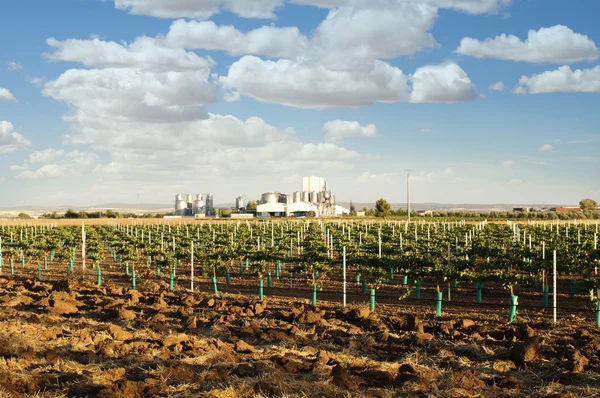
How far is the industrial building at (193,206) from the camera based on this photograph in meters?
109

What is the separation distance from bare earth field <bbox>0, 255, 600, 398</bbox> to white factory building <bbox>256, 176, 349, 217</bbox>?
82.8 m

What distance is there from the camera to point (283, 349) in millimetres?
11586

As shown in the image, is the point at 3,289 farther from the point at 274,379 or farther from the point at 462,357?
the point at 462,357

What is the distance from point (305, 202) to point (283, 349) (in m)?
95.6

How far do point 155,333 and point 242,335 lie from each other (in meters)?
1.91

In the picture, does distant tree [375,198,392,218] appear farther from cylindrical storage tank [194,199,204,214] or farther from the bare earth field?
the bare earth field

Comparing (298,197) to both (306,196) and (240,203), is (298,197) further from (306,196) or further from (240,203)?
(240,203)

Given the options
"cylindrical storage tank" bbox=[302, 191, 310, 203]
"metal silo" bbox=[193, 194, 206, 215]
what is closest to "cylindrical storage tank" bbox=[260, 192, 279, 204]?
"cylindrical storage tank" bbox=[302, 191, 310, 203]

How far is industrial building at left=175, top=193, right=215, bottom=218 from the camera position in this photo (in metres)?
109

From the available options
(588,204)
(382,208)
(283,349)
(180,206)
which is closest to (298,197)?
(180,206)

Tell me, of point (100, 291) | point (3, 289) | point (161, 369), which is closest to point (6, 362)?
point (161, 369)

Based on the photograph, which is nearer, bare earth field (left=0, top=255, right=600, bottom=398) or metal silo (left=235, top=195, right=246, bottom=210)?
bare earth field (left=0, top=255, right=600, bottom=398)

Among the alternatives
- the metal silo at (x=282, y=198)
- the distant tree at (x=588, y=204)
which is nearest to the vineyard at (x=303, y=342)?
the metal silo at (x=282, y=198)

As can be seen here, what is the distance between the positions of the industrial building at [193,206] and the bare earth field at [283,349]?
91.0 meters
